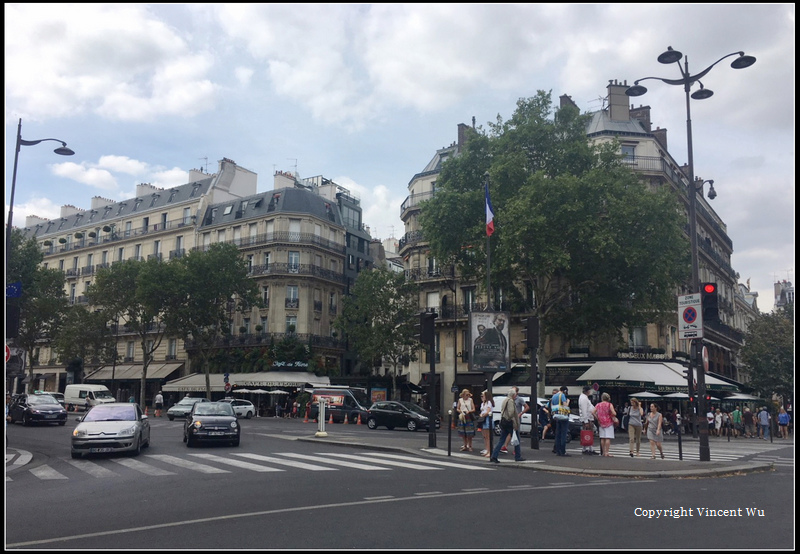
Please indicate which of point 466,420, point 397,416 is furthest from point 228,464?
point 397,416

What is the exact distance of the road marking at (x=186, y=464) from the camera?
14258 mm

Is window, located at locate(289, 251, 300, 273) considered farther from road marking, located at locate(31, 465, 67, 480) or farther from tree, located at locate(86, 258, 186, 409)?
road marking, located at locate(31, 465, 67, 480)

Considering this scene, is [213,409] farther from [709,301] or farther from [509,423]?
[709,301]

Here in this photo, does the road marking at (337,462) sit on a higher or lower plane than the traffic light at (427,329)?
lower

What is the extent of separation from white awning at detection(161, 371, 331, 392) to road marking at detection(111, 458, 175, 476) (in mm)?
35053

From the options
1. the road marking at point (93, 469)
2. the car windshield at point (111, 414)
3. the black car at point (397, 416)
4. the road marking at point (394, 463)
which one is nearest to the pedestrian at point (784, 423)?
the black car at point (397, 416)

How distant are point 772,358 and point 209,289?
40.7 meters

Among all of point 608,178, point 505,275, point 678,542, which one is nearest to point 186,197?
point 505,275

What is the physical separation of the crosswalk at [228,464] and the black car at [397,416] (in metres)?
16.0

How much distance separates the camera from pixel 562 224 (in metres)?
33.0

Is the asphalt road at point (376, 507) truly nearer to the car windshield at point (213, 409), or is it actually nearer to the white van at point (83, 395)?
the car windshield at point (213, 409)

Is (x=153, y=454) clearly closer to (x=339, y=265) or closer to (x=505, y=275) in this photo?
(x=505, y=275)

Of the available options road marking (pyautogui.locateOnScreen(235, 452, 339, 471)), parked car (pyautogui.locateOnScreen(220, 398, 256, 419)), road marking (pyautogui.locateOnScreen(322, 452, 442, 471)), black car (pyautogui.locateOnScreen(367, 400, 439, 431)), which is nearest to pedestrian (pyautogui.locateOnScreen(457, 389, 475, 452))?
road marking (pyautogui.locateOnScreen(322, 452, 442, 471))

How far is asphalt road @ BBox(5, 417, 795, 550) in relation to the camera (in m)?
7.27
